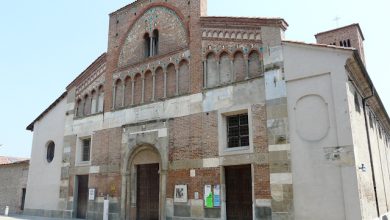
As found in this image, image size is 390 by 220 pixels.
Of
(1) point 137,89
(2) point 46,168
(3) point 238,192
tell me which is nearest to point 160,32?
(1) point 137,89

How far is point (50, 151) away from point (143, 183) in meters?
8.08

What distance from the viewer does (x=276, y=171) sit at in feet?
41.2

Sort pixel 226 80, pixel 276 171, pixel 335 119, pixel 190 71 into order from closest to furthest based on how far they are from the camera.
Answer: pixel 335 119
pixel 276 171
pixel 226 80
pixel 190 71

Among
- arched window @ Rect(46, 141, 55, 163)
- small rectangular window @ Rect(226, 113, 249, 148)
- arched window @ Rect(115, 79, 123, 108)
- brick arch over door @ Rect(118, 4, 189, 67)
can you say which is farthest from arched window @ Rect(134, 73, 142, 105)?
arched window @ Rect(46, 141, 55, 163)

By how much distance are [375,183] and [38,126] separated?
63.2ft

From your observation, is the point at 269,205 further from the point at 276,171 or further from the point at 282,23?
the point at 282,23

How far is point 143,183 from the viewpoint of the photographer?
55.2 ft

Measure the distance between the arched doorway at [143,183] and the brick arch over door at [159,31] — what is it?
16.3ft

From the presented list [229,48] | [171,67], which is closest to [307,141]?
[229,48]

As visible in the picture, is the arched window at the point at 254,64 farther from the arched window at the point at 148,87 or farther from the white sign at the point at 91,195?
the white sign at the point at 91,195

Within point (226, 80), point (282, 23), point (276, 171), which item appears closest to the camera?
point (276, 171)

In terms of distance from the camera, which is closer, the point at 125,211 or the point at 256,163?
the point at 256,163

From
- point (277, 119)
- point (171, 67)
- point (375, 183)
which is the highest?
point (171, 67)

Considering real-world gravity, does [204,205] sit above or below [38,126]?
below
